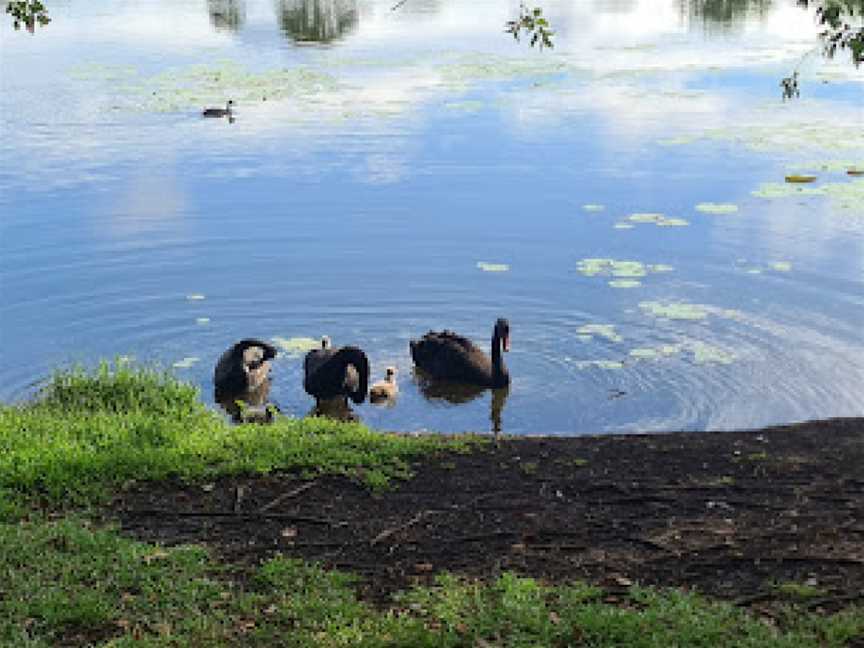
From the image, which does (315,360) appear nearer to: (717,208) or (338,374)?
(338,374)

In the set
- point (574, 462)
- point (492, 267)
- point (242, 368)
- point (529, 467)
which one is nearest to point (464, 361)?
point (242, 368)

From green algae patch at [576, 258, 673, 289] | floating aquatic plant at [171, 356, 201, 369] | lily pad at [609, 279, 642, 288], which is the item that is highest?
green algae patch at [576, 258, 673, 289]

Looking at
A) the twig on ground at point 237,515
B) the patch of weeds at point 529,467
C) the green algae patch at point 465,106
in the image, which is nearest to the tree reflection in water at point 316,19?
the green algae patch at point 465,106

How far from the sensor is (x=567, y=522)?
7379 millimetres

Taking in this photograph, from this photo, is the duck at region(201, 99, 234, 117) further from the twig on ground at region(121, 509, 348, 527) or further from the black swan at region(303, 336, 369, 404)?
the twig on ground at region(121, 509, 348, 527)

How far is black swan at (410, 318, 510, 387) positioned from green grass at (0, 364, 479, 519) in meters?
3.16

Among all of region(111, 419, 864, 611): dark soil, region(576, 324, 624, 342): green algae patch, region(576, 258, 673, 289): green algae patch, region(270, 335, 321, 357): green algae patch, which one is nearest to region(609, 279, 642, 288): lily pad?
region(576, 258, 673, 289): green algae patch

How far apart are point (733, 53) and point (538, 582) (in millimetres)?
30337

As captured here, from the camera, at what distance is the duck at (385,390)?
13008mm

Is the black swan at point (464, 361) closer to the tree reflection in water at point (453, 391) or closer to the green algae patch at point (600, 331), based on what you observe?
the tree reflection in water at point (453, 391)

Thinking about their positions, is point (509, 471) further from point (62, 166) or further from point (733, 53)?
point (733, 53)

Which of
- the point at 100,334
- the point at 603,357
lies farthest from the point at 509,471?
the point at 100,334

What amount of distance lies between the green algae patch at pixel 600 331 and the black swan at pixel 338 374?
277cm

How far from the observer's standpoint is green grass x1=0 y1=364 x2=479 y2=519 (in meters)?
7.93
